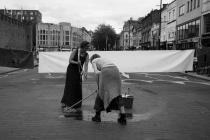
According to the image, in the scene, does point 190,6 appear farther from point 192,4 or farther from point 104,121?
point 104,121

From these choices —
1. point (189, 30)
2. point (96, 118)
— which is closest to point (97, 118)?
point (96, 118)

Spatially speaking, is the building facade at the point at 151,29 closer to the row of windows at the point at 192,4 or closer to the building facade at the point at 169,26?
the building facade at the point at 169,26

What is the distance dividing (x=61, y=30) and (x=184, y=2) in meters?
114

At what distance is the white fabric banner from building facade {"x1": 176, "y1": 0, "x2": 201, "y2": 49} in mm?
24343

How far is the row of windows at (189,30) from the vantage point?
40.3 metres

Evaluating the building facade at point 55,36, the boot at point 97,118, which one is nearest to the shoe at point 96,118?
the boot at point 97,118

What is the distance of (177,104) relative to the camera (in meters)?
10.7

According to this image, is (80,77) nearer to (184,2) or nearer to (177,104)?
(177,104)

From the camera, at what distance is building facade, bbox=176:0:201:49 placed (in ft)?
131

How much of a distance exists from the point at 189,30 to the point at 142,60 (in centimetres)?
2990

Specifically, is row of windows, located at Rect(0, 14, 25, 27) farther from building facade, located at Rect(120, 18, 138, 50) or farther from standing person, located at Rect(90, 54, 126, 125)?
standing person, located at Rect(90, 54, 126, 125)

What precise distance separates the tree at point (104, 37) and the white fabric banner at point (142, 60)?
102m

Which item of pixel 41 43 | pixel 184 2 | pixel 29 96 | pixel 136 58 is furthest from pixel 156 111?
pixel 41 43

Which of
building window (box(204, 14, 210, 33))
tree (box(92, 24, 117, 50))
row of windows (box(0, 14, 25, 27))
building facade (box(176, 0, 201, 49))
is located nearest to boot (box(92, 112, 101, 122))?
building window (box(204, 14, 210, 33))
